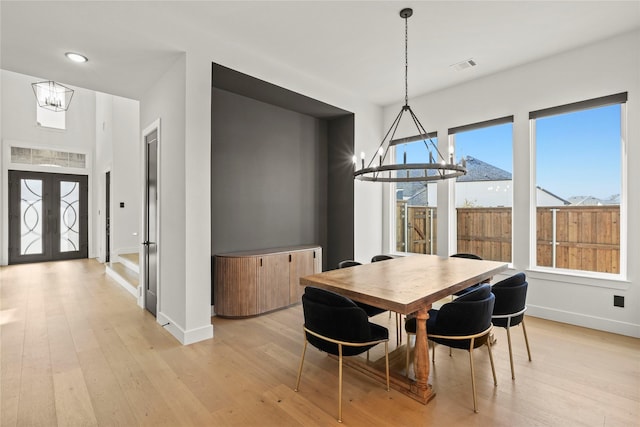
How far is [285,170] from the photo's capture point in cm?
477

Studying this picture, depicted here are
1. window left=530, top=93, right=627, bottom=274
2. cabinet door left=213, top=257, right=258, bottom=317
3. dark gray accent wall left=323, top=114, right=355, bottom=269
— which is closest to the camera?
window left=530, top=93, right=627, bottom=274

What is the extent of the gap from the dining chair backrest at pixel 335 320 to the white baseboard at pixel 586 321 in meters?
2.94

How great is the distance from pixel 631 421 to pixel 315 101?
428 centimetres

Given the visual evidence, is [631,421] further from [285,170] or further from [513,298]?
[285,170]

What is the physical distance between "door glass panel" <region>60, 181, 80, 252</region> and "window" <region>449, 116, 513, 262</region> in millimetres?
9111

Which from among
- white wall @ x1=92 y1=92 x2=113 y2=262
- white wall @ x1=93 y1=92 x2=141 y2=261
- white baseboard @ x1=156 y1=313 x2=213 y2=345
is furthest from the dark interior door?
white wall @ x1=92 y1=92 x2=113 y2=262

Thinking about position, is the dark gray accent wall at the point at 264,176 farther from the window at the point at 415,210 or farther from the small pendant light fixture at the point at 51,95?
the small pendant light fixture at the point at 51,95

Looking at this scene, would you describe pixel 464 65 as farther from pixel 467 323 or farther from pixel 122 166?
pixel 122 166

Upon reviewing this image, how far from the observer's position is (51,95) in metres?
7.30

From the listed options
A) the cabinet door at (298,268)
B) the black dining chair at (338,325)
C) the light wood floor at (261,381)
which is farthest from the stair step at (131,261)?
the black dining chair at (338,325)

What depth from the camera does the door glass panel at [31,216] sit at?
24.5 feet

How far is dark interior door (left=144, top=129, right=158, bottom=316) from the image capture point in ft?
12.6

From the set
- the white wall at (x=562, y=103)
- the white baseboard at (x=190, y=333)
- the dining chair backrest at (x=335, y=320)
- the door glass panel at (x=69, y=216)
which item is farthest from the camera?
the door glass panel at (x=69, y=216)

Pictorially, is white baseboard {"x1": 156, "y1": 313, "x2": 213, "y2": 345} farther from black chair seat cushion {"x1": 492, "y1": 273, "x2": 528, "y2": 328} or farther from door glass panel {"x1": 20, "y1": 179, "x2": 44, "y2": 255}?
door glass panel {"x1": 20, "y1": 179, "x2": 44, "y2": 255}
